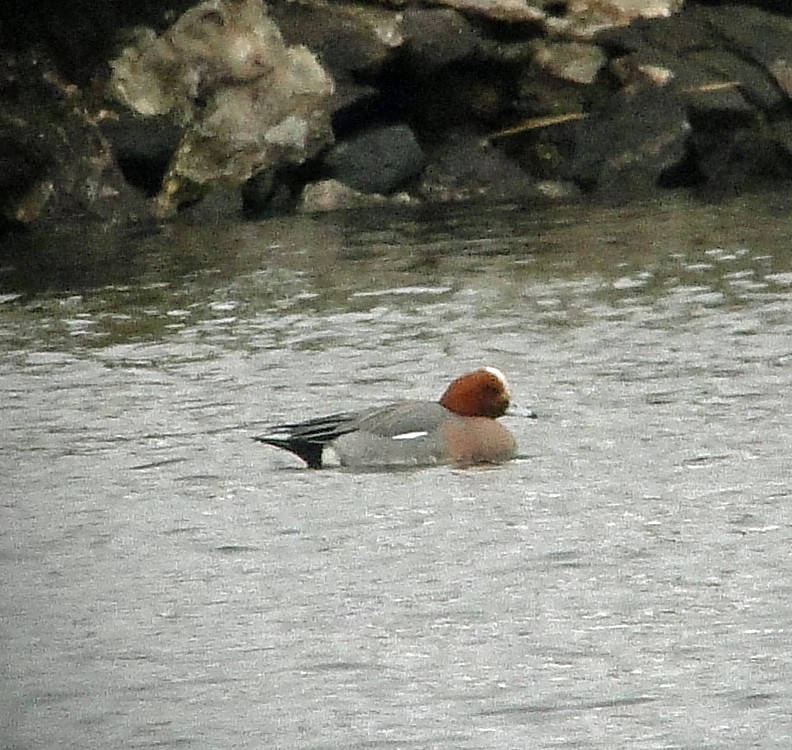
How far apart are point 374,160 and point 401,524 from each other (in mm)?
12628

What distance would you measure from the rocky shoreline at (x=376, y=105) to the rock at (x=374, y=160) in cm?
2

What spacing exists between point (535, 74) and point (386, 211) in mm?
2387

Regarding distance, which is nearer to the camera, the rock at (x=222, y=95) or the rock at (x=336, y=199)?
the rock at (x=222, y=95)

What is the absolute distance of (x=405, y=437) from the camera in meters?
10.4

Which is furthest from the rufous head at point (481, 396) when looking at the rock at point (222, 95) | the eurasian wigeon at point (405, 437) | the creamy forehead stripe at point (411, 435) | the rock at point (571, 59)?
the rock at point (571, 59)

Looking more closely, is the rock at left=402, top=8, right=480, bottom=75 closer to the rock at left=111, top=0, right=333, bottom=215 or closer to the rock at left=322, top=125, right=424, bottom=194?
the rock at left=322, top=125, right=424, bottom=194

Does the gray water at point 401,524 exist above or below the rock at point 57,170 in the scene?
below

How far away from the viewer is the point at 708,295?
49.3 feet

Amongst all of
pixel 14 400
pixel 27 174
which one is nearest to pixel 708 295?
pixel 14 400

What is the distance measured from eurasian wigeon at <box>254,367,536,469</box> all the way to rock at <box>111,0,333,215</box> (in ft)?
35.0

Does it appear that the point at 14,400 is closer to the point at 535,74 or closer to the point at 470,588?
the point at 470,588

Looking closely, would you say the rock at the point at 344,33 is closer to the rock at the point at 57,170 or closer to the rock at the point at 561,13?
the rock at the point at 561,13

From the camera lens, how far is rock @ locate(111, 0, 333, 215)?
21031mm

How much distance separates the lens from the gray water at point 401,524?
702 centimetres
